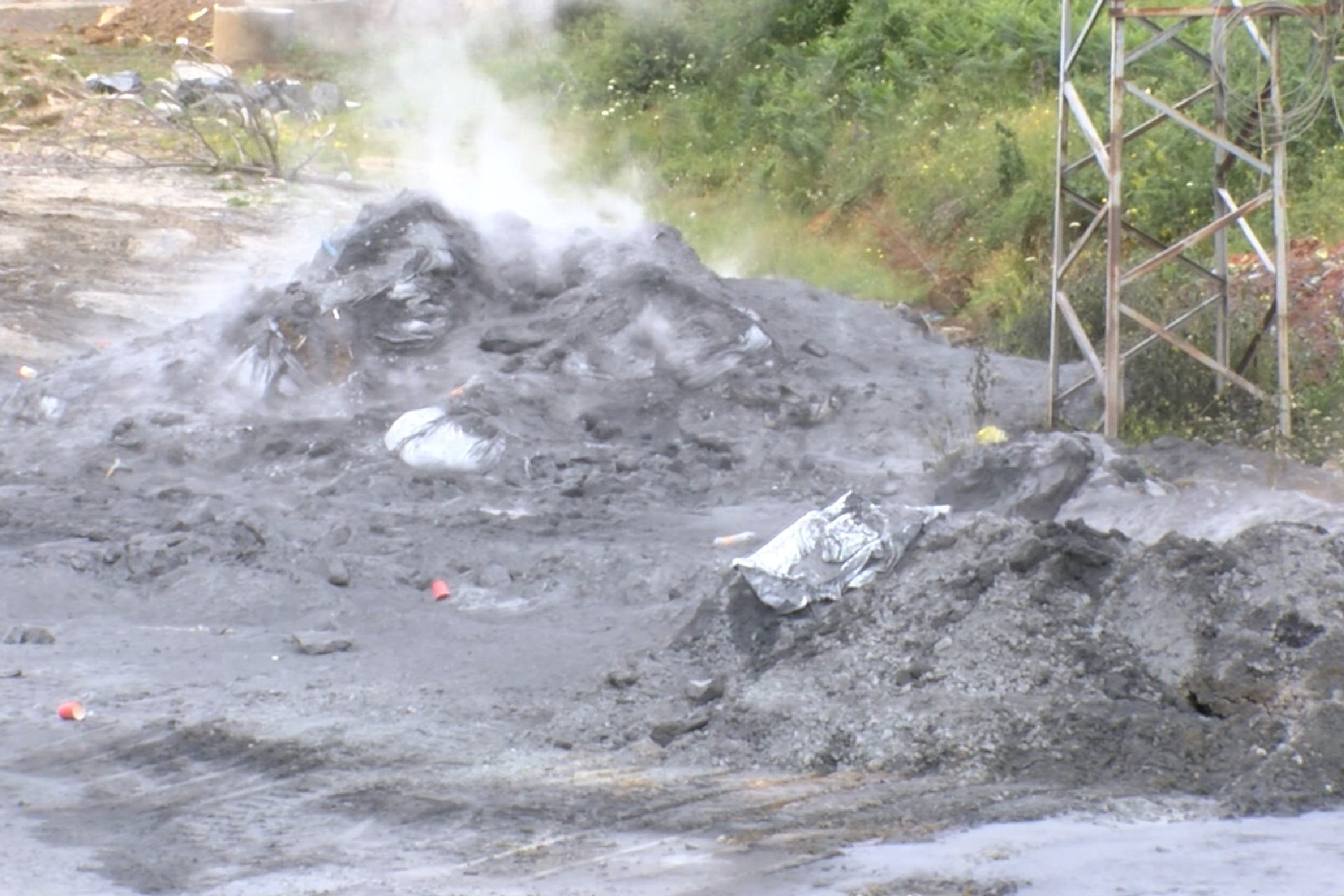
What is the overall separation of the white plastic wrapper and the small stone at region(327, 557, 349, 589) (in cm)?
167

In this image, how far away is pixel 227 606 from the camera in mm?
8320

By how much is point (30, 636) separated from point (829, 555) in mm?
3620

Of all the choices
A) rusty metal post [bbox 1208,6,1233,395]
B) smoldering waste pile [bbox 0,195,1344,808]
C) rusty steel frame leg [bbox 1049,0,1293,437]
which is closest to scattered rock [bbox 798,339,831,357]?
smoldering waste pile [bbox 0,195,1344,808]

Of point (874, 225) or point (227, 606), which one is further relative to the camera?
point (874, 225)

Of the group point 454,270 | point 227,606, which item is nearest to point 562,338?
point 454,270

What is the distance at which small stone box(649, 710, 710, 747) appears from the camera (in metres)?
6.41

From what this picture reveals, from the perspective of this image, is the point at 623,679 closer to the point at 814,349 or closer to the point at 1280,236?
the point at 1280,236

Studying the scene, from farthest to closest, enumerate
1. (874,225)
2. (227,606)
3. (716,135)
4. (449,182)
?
(716,135) → (874,225) → (449,182) → (227,606)

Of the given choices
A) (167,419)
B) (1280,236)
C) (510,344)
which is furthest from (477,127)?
(1280,236)

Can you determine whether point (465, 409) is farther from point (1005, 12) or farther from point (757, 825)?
point (1005, 12)

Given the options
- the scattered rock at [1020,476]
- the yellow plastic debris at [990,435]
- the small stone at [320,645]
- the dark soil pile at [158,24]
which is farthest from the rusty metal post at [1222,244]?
the dark soil pile at [158,24]

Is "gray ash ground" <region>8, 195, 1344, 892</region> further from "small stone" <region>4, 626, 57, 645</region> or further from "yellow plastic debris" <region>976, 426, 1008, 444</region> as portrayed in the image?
"yellow plastic debris" <region>976, 426, 1008, 444</region>

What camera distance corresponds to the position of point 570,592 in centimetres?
859

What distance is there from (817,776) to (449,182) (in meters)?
11.3
